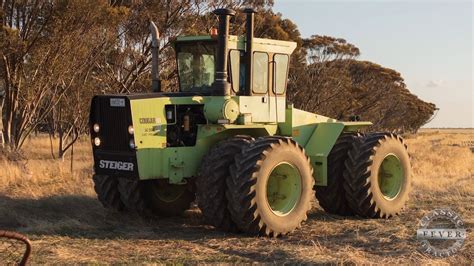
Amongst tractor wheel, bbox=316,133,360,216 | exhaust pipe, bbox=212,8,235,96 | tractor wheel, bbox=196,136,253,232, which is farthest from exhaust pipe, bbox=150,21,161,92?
tractor wheel, bbox=316,133,360,216

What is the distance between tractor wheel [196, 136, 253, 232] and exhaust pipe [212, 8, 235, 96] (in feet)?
2.84

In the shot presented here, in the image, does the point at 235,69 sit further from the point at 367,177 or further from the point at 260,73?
the point at 367,177

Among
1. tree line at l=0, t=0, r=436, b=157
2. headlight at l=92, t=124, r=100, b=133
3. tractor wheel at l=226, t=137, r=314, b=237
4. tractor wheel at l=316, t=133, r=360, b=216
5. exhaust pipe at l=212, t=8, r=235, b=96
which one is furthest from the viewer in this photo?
tree line at l=0, t=0, r=436, b=157

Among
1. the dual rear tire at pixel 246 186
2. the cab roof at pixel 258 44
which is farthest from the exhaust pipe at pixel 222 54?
the dual rear tire at pixel 246 186

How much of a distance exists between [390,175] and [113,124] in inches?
207

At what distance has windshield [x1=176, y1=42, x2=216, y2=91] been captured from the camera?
9180 mm

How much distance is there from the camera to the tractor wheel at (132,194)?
30.8 feet

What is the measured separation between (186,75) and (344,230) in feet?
11.4

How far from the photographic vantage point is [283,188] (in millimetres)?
8961

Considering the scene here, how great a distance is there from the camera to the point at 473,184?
14.5m

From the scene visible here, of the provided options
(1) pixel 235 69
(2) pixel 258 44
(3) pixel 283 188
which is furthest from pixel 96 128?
(3) pixel 283 188

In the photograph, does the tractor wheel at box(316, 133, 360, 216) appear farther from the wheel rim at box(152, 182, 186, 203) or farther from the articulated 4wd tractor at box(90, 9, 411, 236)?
the wheel rim at box(152, 182, 186, 203)

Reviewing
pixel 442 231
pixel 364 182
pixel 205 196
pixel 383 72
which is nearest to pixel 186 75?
pixel 205 196

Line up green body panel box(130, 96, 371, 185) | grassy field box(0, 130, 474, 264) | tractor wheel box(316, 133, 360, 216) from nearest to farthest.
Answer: grassy field box(0, 130, 474, 264), green body panel box(130, 96, 371, 185), tractor wheel box(316, 133, 360, 216)
